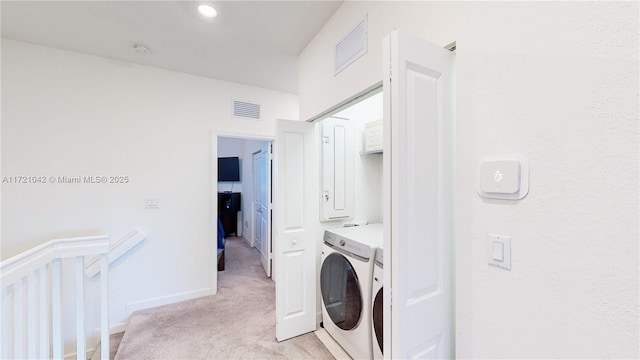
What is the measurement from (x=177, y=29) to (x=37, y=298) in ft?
6.91

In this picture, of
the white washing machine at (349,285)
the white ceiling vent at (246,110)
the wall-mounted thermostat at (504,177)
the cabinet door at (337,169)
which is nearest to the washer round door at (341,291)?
the white washing machine at (349,285)

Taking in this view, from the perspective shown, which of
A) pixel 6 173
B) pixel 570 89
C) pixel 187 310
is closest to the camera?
pixel 570 89

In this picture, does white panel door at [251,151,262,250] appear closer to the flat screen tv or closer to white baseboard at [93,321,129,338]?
the flat screen tv

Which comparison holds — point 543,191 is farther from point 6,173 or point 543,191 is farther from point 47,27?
point 6,173

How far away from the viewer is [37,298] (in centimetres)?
145

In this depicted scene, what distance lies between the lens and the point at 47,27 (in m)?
1.98

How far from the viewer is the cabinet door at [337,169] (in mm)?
2357

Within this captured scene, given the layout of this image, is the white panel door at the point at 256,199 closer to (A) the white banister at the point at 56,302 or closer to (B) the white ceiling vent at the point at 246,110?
(B) the white ceiling vent at the point at 246,110

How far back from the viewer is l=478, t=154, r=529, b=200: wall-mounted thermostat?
0.81 m

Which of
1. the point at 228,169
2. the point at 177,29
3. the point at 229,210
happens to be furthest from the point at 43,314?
the point at 228,169

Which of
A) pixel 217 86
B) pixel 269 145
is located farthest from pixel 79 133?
pixel 269 145

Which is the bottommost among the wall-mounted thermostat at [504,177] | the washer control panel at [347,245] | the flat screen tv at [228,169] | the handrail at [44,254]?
the washer control panel at [347,245]

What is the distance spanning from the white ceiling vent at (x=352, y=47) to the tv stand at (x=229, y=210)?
191 inches

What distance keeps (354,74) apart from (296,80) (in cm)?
160
